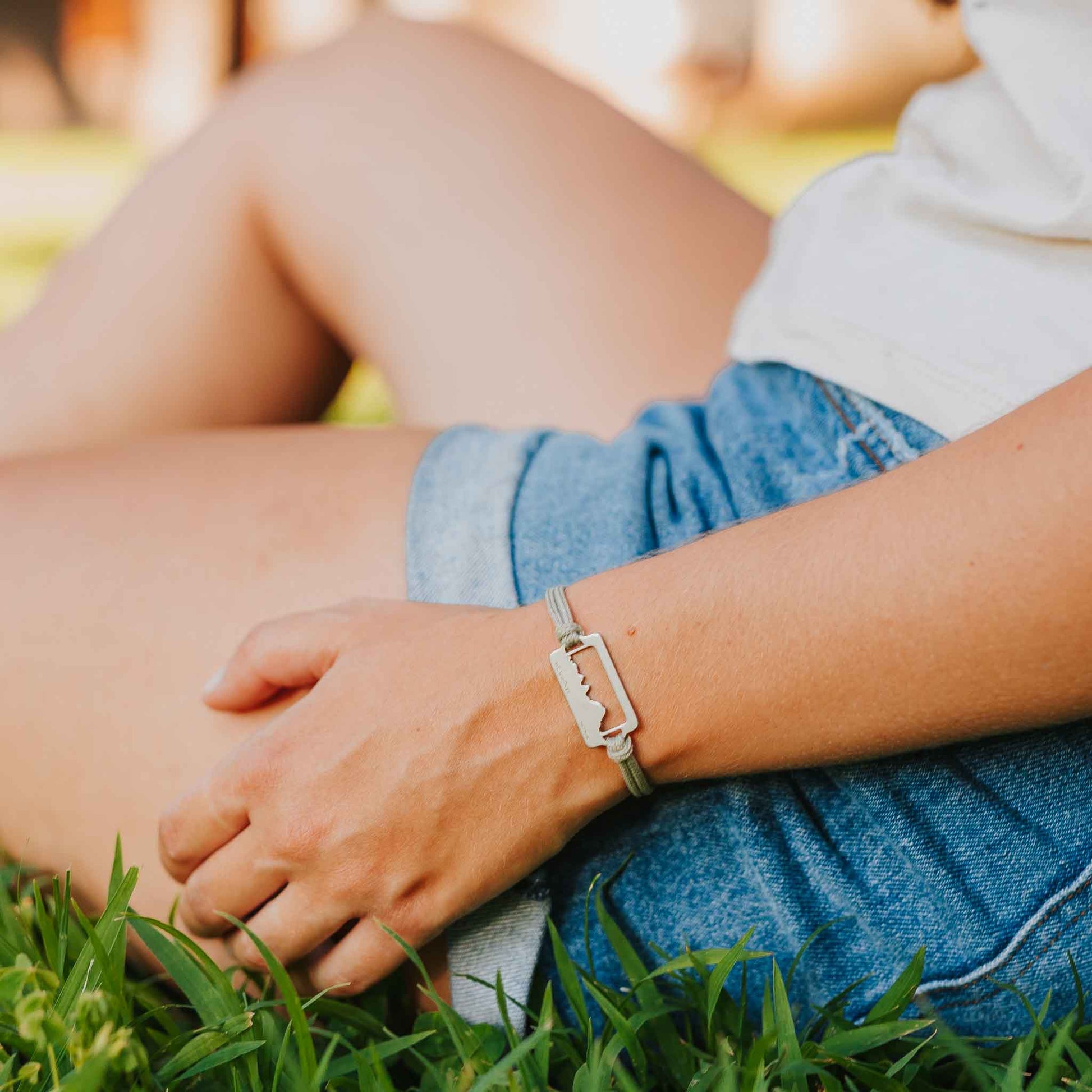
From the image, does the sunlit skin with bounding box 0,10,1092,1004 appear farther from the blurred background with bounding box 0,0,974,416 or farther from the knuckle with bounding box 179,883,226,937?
the blurred background with bounding box 0,0,974,416

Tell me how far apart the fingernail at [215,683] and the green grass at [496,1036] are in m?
0.14

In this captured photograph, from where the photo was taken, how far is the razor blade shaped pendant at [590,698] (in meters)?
0.78

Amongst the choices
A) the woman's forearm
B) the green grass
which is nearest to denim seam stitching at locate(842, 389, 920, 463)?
the woman's forearm

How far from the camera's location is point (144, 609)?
36.6 inches

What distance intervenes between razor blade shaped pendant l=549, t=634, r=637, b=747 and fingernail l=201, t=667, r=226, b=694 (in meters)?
0.27

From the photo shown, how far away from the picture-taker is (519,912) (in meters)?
0.86

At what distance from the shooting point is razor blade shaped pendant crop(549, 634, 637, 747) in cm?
78

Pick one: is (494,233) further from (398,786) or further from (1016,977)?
(1016,977)

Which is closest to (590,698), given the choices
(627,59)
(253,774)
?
(253,774)

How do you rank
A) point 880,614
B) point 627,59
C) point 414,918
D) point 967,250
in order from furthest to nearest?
point 627,59
point 967,250
point 414,918
point 880,614

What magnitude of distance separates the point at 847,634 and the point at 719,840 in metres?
0.20

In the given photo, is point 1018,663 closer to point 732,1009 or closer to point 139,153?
point 732,1009

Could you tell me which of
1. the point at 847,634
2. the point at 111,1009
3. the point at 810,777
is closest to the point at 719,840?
the point at 810,777

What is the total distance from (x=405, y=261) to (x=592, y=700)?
70 cm
